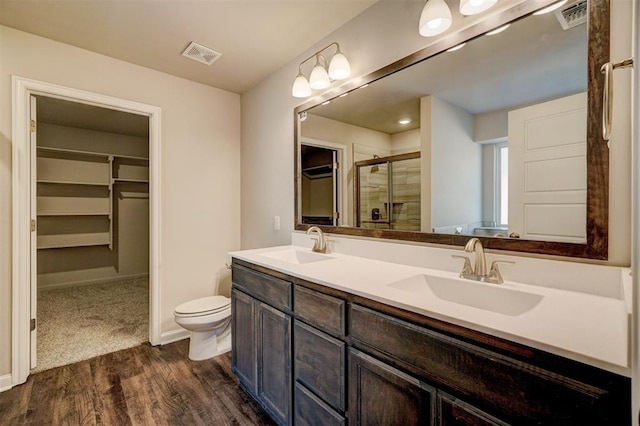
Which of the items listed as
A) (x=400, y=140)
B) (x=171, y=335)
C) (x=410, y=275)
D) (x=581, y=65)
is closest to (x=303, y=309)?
(x=410, y=275)

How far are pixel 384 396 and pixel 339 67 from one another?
1.73m

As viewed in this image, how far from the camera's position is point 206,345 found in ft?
7.68

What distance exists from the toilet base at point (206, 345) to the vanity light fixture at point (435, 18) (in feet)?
8.39

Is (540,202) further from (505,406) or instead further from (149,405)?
(149,405)

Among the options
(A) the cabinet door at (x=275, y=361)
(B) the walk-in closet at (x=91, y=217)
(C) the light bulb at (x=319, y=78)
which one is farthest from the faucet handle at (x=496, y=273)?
(B) the walk-in closet at (x=91, y=217)

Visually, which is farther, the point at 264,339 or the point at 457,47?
the point at 264,339

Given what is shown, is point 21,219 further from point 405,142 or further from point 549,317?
point 549,317

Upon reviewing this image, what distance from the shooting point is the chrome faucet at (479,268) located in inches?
45.1

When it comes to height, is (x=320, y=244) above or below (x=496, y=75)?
below

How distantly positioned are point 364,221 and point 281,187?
96 cm

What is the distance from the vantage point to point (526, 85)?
116 cm

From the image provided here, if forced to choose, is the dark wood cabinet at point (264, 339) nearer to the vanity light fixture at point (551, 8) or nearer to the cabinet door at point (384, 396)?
the cabinet door at point (384, 396)

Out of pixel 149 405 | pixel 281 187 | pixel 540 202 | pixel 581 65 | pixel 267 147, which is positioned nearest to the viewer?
pixel 581 65

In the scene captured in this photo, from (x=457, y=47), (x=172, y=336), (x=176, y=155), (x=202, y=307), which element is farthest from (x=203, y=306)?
(x=457, y=47)
